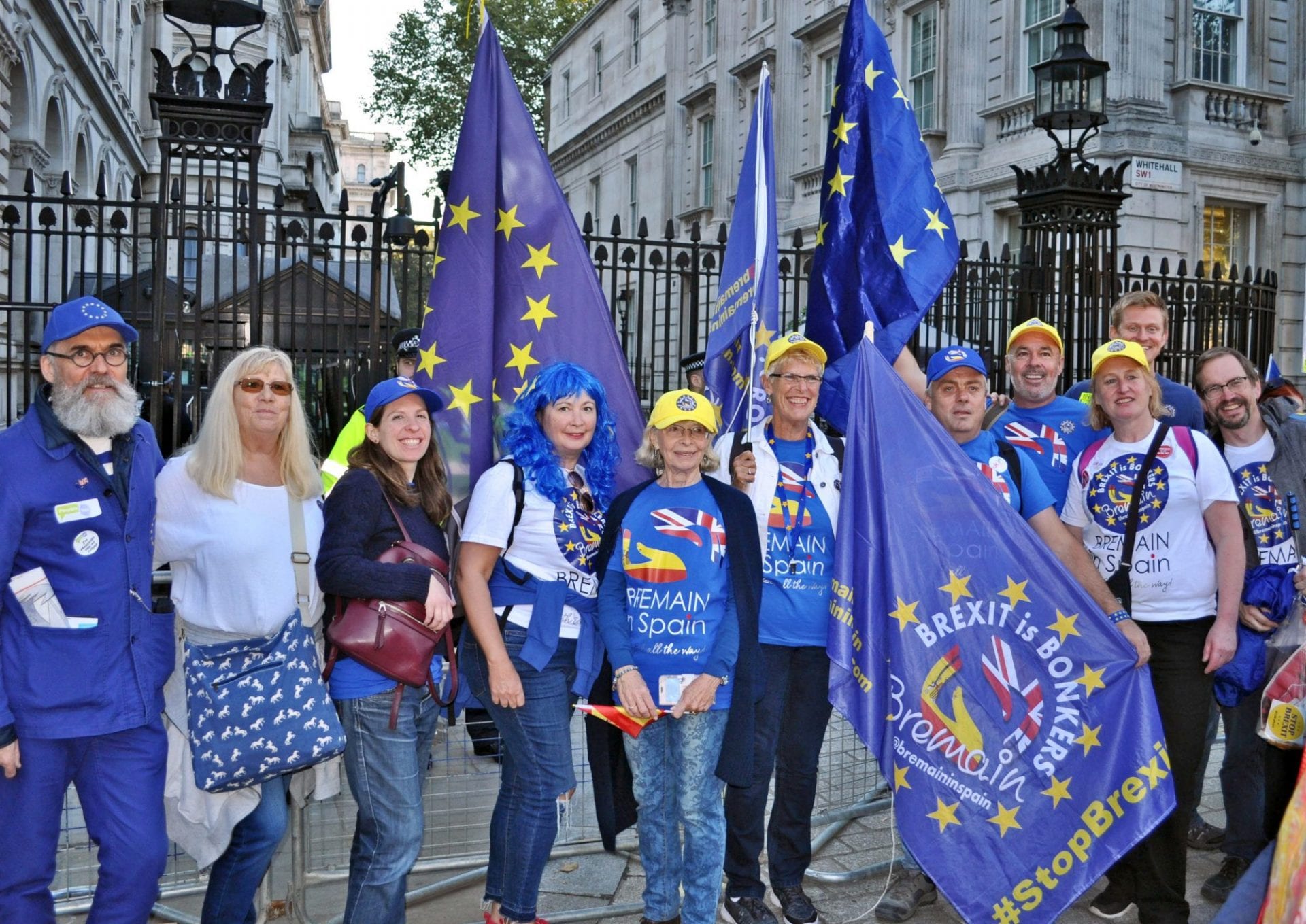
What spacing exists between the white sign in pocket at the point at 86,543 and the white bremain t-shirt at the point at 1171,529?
11.3ft

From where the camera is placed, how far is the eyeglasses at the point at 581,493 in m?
3.87

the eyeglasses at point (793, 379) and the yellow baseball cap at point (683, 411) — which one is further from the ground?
the eyeglasses at point (793, 379)

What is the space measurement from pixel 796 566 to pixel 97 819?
2380 mm

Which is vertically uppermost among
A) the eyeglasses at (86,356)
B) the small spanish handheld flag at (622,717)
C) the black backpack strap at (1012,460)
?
the eyeglasses at (86,356)

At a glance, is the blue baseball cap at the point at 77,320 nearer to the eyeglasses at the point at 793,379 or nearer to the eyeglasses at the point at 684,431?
the eyeglasses at the point at 684,431

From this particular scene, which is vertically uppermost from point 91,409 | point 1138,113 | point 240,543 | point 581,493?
point 1138,113

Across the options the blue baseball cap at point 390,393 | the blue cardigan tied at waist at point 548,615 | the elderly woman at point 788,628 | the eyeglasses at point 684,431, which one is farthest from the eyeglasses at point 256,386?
the elderly woman at point 788,628

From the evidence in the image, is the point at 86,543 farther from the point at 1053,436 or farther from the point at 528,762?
the point at 1053,436

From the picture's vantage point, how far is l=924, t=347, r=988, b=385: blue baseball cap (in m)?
4.39

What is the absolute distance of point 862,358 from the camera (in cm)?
428

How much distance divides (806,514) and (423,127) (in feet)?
124

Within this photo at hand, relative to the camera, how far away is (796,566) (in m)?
4.13

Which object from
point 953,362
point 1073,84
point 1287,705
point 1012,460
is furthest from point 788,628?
point 1073,84

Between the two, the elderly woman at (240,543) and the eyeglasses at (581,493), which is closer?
the elderly woman at (240,543)
